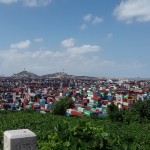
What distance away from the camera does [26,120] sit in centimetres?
2072

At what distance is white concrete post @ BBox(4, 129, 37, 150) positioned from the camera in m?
3.78

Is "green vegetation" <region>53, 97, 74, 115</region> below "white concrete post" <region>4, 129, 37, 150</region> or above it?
below

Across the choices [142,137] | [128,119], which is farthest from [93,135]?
[128,119]

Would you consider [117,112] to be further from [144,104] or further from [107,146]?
[107,146]

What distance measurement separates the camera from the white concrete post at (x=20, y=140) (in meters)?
3.78

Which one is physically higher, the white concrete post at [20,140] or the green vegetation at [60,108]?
the white concrete post at [20,140]

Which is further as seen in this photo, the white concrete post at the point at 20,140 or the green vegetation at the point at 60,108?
the green vegetation at the point at 60,108

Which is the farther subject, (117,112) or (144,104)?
(144,104)

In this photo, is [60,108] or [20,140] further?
[60,108]

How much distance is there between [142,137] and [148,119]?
16473 millimetres

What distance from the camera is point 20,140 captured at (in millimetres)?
3811

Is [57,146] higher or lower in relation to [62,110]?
higher

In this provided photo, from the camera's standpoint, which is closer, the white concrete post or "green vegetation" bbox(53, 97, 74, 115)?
the white concrete post

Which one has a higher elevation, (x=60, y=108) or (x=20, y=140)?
(x=20, y=140)
